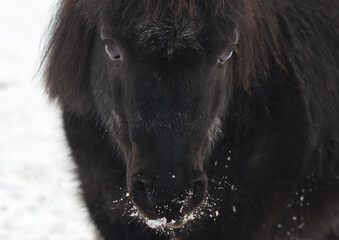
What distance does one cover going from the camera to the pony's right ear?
3008 millimetres

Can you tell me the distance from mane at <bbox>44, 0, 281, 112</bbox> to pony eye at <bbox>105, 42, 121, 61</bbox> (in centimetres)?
15

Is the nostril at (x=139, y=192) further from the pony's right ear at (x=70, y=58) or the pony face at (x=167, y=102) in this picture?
the pony's right ear at (x=70, y=58)

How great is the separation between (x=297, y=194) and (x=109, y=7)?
63.6 inches

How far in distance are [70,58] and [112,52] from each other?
19.1 inches

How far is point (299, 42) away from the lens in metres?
3.28

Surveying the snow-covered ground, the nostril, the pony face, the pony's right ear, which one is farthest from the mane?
the nostril

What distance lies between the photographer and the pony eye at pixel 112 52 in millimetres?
2680

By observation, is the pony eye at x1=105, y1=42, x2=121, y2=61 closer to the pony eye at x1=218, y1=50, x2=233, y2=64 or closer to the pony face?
the pony face

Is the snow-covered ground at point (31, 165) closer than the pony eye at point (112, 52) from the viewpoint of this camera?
No

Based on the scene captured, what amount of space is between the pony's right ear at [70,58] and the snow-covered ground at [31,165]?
0.18 m

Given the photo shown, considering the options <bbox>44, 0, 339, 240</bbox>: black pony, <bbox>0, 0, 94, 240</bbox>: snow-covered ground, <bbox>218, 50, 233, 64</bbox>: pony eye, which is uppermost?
<bbox>218, 50, 233, 64</bbox>: pony eye

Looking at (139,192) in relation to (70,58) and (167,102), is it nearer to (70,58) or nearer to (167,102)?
(167,102)

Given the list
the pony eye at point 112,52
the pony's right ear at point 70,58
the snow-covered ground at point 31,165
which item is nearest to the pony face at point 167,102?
the pony eye at point 112,52

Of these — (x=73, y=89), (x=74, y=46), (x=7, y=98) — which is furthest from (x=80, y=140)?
(x=7, y=98)
